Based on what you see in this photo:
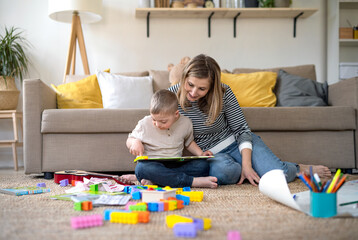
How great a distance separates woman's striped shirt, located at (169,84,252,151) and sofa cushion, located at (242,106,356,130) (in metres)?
0.37

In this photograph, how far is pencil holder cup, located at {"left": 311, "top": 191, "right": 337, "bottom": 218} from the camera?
1.12 meters

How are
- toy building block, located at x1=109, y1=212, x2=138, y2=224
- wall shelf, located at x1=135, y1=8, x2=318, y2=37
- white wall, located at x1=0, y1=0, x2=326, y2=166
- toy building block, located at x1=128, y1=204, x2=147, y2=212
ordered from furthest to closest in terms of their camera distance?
white wall, located at x1=0, y1=0, x2=326, y2=166
wall shelf, located at x1=135, y1=8, x2=318, y2=37
toy building block, located at x1=128, y1=204, x2=147, y2=212
toy building block, located at x1=109, y1=212, x2=138, y2=224

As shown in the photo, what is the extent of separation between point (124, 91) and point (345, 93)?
1.50 metres

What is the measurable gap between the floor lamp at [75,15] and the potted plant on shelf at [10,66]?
403mm

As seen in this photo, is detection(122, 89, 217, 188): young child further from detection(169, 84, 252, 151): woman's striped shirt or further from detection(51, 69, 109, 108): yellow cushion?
detection(51, 69, 109, 108): yellow cushion

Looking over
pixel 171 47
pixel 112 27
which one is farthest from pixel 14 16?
pixel 171 47

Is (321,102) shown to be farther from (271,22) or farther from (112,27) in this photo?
(112,27)

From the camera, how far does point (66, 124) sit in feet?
7.55

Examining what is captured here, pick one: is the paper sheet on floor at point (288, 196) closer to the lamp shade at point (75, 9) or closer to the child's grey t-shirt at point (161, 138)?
the child's grey t-shirt at point (161, 138)

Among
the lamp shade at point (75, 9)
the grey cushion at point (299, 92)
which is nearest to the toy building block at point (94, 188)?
the grey cushion at point (299, 92)

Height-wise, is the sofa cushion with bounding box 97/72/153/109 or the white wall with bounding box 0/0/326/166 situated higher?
the white wall with bounding box 0/0/326/166

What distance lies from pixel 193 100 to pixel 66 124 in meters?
0.85

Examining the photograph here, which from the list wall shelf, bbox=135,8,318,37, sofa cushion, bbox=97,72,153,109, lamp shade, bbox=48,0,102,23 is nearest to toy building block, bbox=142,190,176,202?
sofa cushion, bbox=97,72,153,109

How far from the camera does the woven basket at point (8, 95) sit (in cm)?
311
